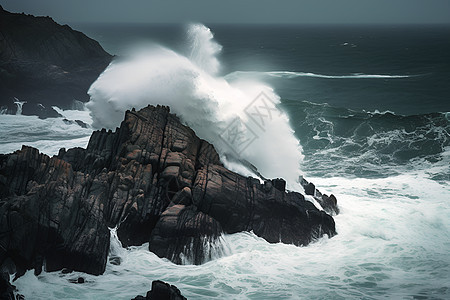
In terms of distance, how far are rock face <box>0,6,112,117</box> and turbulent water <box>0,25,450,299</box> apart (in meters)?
3.70

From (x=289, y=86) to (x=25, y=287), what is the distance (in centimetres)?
4471

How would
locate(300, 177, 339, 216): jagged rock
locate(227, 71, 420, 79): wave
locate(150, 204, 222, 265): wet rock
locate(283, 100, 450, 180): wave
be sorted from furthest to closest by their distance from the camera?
1. locate(227, 71, 420, 79): wave
2. locate(283, 100, 450, 180): wave
3. locate(300, 177, 339, 216): jagged rock
4. locate(150, 204, 222, 265): wet rock

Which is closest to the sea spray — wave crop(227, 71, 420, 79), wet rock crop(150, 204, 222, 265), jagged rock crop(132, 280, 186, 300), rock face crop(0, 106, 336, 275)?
rock face crop(0, 106, 336, 275)

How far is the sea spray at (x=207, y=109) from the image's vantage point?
861 inches

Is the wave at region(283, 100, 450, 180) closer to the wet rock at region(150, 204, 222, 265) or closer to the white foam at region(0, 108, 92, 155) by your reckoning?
the wet rock at region(150, 204, 222, 265)

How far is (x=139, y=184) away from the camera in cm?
1577

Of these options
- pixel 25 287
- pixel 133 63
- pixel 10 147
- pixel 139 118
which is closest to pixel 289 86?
pixel 133 63

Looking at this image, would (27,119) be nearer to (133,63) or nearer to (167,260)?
(133,63)

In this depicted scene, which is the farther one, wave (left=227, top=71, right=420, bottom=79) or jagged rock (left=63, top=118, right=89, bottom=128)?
wave (left=227, top=71, right=420, bottom=79)

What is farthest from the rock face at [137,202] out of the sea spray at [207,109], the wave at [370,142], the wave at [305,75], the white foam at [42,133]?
the wave at [305,75]

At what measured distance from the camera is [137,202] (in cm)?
1532

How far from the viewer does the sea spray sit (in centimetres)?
2188

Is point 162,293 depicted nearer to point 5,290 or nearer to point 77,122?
point 5,290

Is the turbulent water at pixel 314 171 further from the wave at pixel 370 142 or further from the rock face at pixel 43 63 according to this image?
the rock face at pixel 43 63
